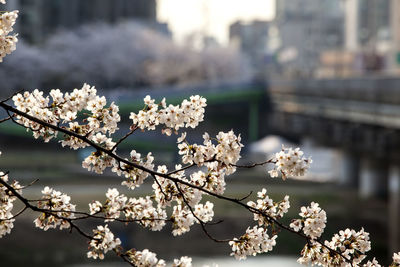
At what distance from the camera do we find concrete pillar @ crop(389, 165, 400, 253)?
127 ft

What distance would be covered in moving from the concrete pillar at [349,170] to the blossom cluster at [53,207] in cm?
5582

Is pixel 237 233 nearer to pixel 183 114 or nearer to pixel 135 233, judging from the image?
pixel 135 233

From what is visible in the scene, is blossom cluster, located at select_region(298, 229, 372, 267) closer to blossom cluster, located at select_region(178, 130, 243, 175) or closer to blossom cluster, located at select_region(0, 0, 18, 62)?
blossom cluster, located at select_region(178, 130, 243, 175)

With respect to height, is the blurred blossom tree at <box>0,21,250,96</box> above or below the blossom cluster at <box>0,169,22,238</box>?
below

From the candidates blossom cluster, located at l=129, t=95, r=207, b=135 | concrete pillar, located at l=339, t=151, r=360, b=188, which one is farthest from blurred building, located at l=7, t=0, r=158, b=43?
blossom cluster, located at l=129, t=95, r=207, b=135

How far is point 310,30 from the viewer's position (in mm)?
184375

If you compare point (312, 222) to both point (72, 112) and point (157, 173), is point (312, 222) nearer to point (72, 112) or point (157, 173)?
point (157, 173)

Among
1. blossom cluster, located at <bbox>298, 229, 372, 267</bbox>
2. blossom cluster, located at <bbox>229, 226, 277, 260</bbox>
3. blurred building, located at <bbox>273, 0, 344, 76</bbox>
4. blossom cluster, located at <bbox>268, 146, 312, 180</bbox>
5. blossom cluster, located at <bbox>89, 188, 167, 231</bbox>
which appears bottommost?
blurred building, located at <bbox>273, 0, 344, 76</bbox>

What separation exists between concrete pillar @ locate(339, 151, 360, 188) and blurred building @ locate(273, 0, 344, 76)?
111 m

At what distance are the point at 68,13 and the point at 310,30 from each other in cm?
8140

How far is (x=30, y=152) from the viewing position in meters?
80.2

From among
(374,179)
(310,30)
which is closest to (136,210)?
(374,179)

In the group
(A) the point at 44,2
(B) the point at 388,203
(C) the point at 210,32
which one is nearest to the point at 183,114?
(B) the point at 388,203

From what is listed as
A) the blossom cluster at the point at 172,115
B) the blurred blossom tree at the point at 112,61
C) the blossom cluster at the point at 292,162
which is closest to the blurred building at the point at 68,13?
the blurred blossom tree at the point at 112,61
